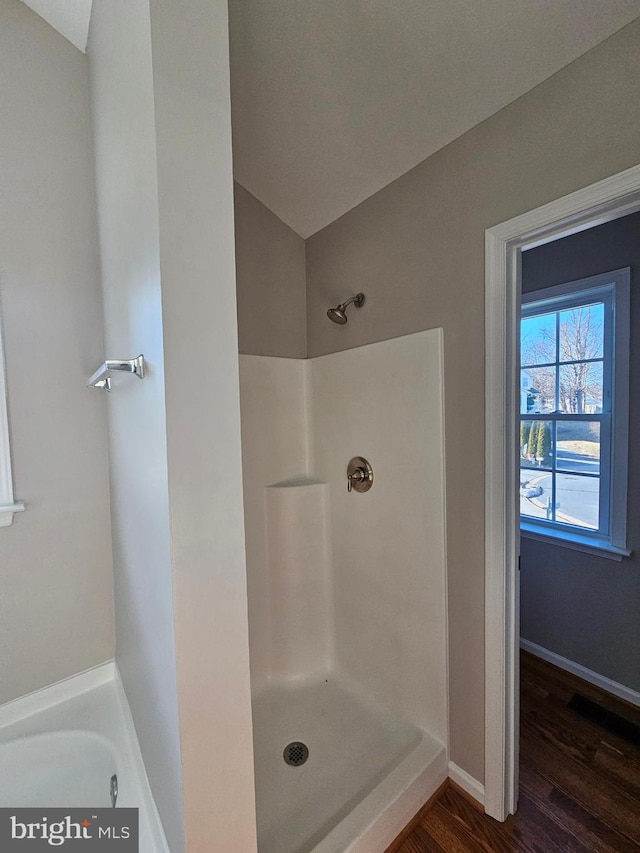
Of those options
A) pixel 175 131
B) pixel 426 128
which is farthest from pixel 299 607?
pixel 426 128

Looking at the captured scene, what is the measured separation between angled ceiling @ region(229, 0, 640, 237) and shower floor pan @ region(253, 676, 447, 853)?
229cm

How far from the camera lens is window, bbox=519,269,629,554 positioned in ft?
5.97

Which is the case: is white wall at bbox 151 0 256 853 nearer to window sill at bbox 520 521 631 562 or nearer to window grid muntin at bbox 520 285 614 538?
window grid muntin at bbox 520 285 614 538

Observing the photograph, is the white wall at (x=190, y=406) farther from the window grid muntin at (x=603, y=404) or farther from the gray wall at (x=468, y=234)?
the window grid muntin at (x=603, y=404)

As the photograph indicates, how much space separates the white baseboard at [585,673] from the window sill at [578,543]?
24.5 inches

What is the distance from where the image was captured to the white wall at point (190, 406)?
0.67 m

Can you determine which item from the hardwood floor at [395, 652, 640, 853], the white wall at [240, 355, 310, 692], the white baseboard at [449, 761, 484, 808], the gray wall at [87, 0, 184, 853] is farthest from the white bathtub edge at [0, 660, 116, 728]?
the white baseboard at [449, 761, 484, 808]

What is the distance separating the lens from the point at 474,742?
1.34 metres

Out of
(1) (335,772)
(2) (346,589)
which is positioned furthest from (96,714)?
(2) (346,589)

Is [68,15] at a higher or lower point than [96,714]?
higher

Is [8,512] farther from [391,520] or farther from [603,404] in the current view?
[603,404]

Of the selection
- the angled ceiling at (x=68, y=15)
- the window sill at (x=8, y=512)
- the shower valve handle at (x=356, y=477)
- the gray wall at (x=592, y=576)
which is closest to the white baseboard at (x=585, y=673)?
the gray wall at (x=592, y=576)

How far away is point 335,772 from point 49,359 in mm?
1961

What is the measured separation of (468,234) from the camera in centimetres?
126
